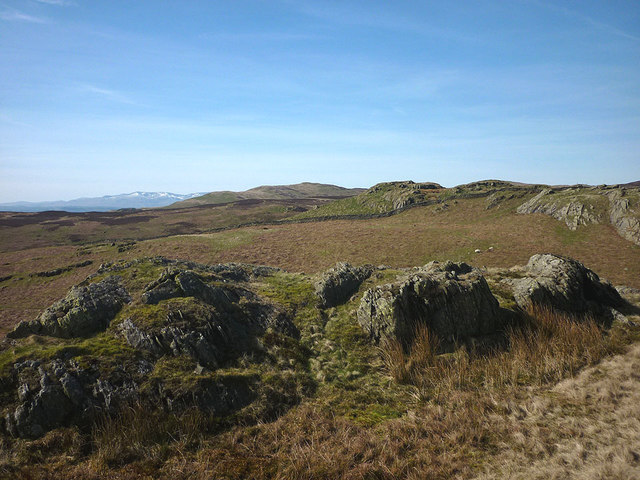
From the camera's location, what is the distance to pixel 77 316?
9453 millimetres

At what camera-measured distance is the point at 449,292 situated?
11.1 meters

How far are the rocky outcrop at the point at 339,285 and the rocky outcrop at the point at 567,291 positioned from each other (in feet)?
22.9

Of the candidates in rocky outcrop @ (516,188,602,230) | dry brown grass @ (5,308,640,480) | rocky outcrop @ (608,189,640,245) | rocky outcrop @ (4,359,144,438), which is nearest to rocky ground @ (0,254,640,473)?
rocky outcrop @ (4,359,144,438)

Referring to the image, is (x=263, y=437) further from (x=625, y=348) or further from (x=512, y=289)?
(x=512, y=289)

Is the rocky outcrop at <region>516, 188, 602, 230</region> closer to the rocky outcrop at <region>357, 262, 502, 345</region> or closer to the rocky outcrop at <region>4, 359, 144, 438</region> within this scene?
the rocky outcrop at <region>357, 262, 502, 345</region>

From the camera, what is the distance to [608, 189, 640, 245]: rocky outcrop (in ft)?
112

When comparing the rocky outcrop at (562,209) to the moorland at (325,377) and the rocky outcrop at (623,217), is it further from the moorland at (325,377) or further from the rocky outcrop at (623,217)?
the moorland at (325,377)

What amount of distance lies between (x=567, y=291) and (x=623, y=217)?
1479 inches

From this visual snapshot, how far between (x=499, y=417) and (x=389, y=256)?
2891 cm

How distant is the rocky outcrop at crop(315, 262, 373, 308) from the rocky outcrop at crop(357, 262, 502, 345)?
2.59m

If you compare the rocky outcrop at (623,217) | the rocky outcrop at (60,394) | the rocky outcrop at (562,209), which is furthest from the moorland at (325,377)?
the rocky outcrop at (562,209)

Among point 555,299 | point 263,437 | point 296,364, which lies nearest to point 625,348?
point 555,299

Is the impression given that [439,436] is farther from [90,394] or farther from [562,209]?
[562,209]

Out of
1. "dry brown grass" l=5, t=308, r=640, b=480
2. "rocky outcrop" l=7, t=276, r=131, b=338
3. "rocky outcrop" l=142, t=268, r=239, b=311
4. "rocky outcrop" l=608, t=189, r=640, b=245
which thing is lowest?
"dry brown grass" l=5, t=308, r=640, b=480
